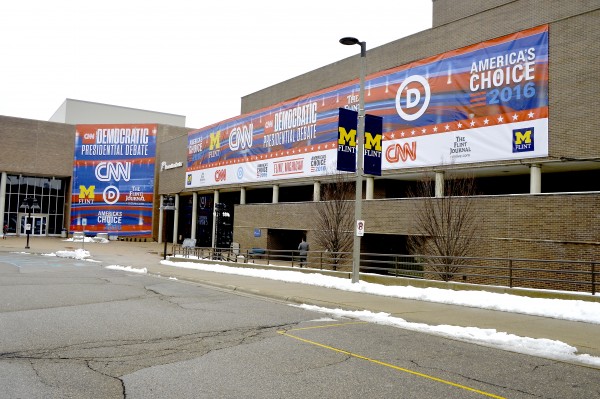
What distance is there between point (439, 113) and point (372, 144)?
1194cm

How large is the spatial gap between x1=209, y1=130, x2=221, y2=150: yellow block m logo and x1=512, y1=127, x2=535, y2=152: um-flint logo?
29062 mm

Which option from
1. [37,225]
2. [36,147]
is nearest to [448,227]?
[36,147]

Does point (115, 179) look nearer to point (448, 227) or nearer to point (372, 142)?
point (448, 227)

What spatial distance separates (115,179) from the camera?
61312 millimetres

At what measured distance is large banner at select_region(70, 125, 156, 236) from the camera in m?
60.6

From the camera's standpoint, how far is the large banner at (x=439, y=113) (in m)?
23.5

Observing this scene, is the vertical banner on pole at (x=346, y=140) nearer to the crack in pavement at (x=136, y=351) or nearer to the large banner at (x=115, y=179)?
the crack in pavement at (x=136, y=351)

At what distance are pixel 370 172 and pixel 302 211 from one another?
55.1 feet

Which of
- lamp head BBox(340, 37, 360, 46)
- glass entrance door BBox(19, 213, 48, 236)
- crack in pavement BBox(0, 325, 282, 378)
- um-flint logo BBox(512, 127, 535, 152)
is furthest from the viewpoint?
glass entrance door BBox(19, 213, 48, 236)

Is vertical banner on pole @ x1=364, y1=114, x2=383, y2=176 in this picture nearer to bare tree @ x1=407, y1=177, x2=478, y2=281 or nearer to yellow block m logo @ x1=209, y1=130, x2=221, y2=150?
bare tree @ x1=407, y1=177, x2=478, y2=281

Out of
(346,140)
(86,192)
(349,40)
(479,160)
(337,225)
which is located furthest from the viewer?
(86,192)

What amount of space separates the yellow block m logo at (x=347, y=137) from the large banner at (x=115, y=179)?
47753 millimetres

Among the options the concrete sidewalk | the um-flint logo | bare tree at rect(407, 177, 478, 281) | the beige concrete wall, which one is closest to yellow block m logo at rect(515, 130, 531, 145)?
the um-flint logo

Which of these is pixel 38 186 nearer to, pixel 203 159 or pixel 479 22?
pixel 203 159
